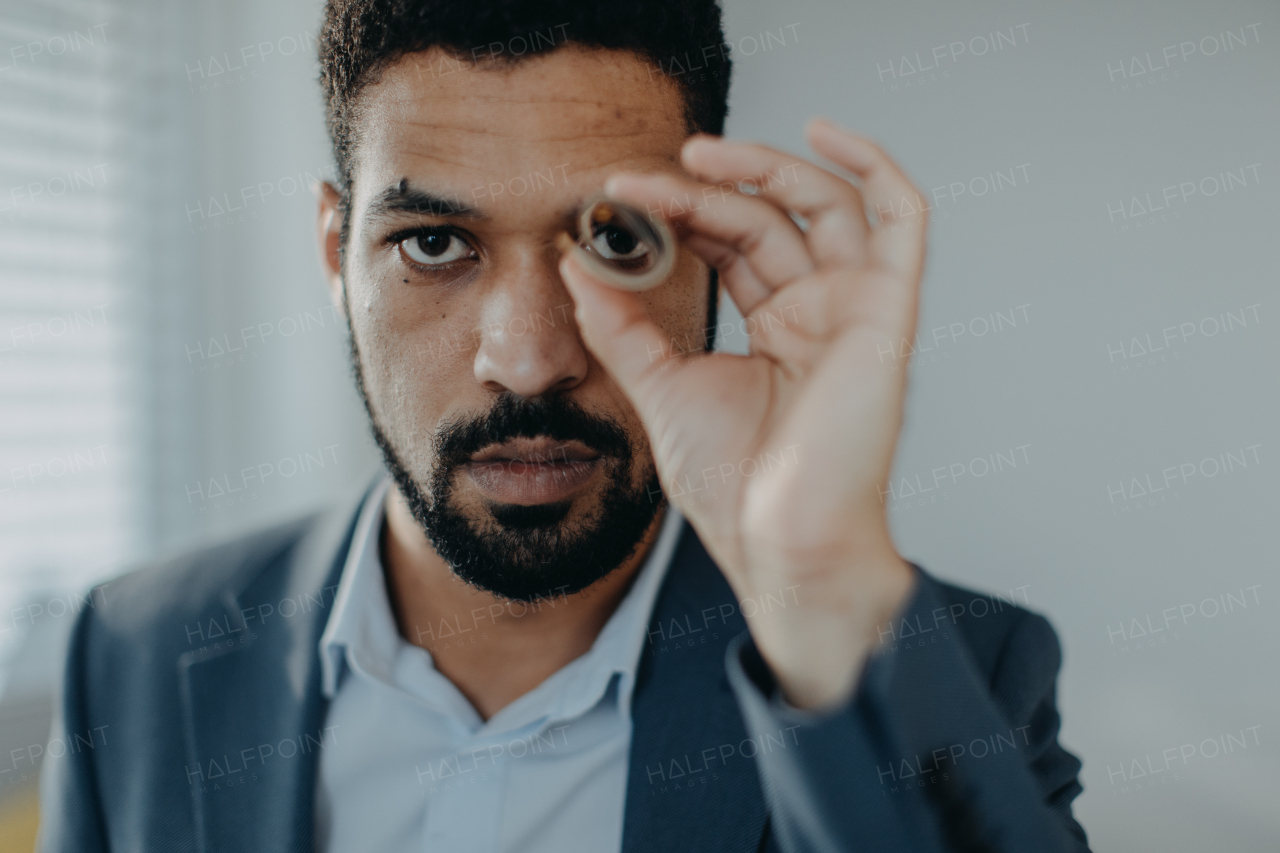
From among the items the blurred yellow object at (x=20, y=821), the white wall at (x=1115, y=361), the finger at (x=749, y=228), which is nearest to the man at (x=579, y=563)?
the finger at (x=749, y=228)

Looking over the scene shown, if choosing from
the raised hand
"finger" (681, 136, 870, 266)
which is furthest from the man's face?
"finger" (681, 136, 870, 266)

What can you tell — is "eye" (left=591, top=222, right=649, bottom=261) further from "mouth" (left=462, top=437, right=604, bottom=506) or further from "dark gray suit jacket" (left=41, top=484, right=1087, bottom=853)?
"dark gray suit jacket" (left=41, top=484, right=1087, bottom=853)

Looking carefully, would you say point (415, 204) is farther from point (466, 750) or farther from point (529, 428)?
point (466, 750)

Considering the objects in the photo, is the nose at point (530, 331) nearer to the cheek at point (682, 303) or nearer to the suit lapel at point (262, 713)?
the cheek at point (682, 303)

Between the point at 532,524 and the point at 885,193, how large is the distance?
81 cm

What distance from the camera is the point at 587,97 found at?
1358mm

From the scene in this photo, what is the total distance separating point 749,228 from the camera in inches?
49.9

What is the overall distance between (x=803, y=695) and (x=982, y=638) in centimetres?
65

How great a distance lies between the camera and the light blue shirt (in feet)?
4.77

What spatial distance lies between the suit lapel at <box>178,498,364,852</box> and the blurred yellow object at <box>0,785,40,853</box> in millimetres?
1215

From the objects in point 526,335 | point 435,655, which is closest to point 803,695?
point 526,335

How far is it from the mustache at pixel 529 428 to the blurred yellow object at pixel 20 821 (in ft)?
6.29

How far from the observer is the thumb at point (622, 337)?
4.07 feet

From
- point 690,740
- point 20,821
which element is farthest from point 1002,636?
point 20,821
